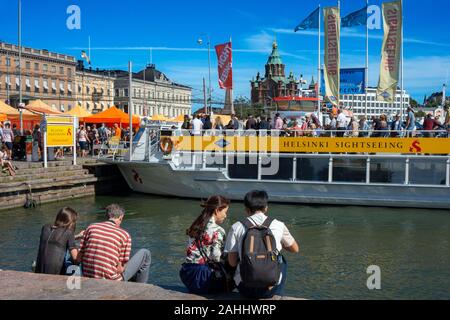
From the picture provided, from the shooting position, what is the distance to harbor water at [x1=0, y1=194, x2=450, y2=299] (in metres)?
10.8

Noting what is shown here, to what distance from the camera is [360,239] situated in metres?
15.2

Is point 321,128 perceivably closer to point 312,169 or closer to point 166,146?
point 312,169

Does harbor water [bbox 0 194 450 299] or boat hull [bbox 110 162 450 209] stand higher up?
boat hull [bbox 110 162 450 209]

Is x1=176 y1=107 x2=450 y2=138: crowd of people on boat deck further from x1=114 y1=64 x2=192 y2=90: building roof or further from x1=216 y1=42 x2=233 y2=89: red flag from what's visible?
x1=114 y1=64 x2=192 y2=90: building roof

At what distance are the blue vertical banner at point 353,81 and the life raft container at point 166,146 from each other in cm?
1039

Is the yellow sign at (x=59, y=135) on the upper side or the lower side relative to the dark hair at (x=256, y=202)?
upper

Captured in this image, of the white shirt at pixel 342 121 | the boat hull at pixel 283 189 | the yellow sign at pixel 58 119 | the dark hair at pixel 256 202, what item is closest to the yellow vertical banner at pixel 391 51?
the white shirt at pixel 342 121

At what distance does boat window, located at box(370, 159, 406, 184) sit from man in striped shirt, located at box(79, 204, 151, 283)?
51.2ft

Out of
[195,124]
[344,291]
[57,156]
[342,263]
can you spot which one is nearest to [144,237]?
[342,263]

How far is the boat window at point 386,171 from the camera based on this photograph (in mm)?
20566

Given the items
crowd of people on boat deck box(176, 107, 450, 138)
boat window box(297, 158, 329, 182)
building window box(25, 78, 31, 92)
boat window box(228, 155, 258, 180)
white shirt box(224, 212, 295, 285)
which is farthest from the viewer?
building window box(25, 78, 31, 92)

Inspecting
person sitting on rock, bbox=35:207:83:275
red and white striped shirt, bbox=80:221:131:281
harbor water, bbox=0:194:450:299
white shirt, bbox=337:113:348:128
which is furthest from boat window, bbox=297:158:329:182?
red and white striped shirt, bbox=80:221:131:281

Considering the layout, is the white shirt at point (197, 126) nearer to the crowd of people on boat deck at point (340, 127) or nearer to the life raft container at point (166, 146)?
the crowd of people on boat deck at point (340, 127)

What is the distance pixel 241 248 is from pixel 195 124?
17.7 meters
